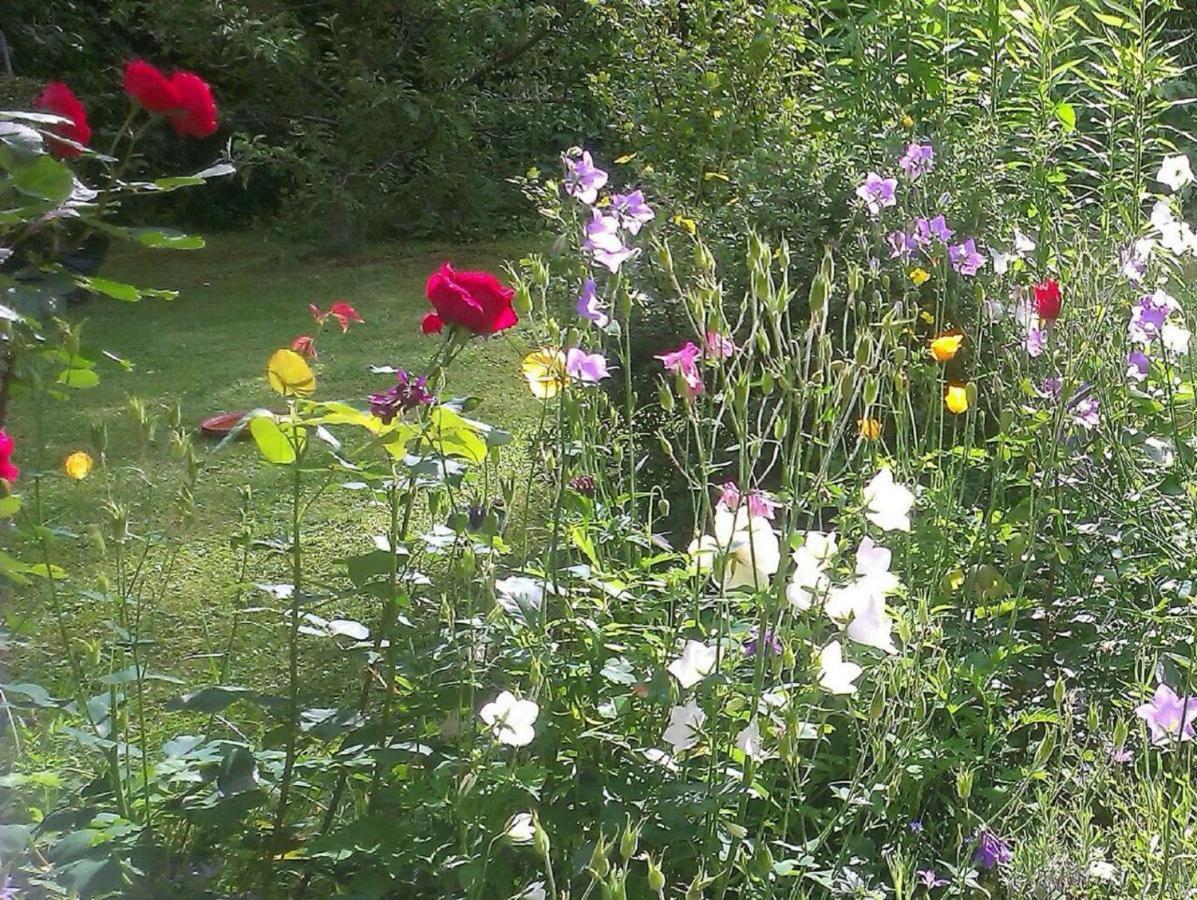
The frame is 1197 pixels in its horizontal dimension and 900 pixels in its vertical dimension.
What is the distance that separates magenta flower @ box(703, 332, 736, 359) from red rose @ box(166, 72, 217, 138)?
2.24ft

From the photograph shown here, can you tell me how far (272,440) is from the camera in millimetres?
1325

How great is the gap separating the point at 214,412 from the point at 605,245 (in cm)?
281

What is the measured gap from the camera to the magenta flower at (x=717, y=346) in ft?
4.28

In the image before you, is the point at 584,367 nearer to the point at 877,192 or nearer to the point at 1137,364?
the point at 877,192

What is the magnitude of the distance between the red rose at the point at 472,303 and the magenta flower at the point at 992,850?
854mm

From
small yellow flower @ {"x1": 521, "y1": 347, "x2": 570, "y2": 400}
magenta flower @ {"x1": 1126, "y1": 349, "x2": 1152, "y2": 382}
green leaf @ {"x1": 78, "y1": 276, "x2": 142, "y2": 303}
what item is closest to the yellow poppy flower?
green leaf @ {"x1": 78, "y1": 276, "x2": 142, "y2": 303}

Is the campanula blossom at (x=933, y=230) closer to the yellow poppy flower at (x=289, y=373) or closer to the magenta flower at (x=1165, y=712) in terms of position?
the magenta flower at (x=1165, y=712)

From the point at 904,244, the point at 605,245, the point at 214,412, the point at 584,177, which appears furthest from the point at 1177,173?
the point at 214,412

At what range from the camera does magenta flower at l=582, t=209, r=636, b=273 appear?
61.9 inches

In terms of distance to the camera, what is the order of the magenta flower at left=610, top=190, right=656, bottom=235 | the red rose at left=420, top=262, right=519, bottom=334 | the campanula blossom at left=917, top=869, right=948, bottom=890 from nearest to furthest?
the red rose at left=420, top=262, right=519, bottom=334 < the campanula blossom at left=917, top=869, right=948, bottom=890 < the magenta flower at left=610, top=190, right=656, bottom=235

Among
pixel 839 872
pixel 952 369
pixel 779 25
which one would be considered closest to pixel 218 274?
pixel 779 25

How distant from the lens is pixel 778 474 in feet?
11.0

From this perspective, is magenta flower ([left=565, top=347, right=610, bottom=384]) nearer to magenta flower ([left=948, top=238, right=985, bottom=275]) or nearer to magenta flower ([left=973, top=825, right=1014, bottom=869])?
magenta flower ([left=973, top=825, right=1014, bottom=869])

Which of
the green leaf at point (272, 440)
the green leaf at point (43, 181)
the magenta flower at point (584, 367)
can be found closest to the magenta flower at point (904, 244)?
the magenta flower at point (584, 367)
